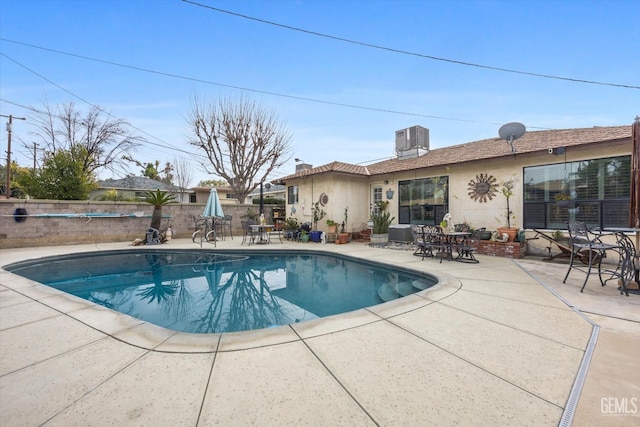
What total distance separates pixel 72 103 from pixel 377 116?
20752mm

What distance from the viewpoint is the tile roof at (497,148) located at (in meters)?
6.79

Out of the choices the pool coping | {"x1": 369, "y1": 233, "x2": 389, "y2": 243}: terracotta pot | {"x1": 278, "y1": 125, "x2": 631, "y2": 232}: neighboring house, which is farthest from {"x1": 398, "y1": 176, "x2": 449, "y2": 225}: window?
the pool coping

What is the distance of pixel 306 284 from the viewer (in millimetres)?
5723

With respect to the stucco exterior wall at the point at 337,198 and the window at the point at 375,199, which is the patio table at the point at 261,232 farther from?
the window at the point at 375,199

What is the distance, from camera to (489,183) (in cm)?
861

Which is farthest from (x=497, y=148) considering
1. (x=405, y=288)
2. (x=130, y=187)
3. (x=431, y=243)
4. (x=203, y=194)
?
(x=130, y=187)

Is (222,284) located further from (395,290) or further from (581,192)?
(581,192)

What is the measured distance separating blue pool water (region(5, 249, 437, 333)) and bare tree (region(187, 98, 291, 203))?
986cm

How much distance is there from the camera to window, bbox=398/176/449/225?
984 cm

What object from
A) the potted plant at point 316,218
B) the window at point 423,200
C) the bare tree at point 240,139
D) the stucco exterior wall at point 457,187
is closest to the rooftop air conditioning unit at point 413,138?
the stucco exterior wall at point 457,187

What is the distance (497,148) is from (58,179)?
16.3 m

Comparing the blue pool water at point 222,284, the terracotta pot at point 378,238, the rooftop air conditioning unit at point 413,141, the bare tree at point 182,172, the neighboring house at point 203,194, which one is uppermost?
the bare tree at point 182,172

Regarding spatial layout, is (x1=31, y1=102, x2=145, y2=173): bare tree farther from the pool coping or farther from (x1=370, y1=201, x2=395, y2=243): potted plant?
(x1=370, y1=201, x2=395, y2=243): potted plant

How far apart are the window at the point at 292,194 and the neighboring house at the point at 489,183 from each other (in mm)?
206
